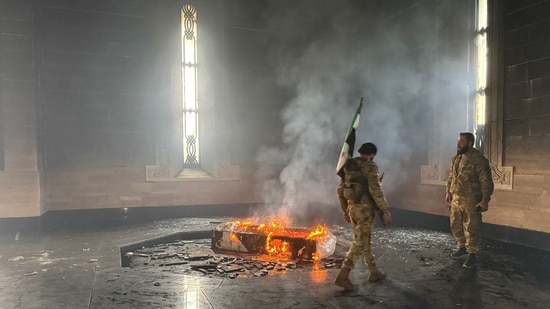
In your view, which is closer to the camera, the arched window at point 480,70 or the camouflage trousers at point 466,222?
the camouflage trousers at point 466,222

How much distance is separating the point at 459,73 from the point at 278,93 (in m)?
5.45

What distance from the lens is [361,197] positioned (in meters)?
5.00

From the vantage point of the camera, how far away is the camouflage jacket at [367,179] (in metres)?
4.89

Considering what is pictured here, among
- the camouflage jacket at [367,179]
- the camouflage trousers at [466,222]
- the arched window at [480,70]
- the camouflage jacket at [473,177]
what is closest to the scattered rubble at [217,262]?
the camouflage jacket at [367,179]

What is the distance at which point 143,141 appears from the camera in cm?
1108

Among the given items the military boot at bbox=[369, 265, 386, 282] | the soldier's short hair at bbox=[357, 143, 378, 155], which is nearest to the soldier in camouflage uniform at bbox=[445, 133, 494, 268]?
the military boot at bbox=[369, 265, 386, 282]

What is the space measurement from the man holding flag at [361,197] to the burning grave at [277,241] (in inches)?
55.6

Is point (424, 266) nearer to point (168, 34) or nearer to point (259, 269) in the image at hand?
point (259, 269)

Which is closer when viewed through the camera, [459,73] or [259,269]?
[259,269]

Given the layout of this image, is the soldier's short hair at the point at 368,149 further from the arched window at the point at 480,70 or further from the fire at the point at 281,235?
the arched window at the point at 480,70

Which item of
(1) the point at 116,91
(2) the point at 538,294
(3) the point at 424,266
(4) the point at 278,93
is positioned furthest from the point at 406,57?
(1) the point at 116,91

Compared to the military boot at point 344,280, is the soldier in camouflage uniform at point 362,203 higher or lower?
higher

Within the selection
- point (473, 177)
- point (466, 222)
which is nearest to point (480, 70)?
point (473, 177)

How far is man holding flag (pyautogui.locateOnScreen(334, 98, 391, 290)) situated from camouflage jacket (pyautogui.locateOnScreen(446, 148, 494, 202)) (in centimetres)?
199
